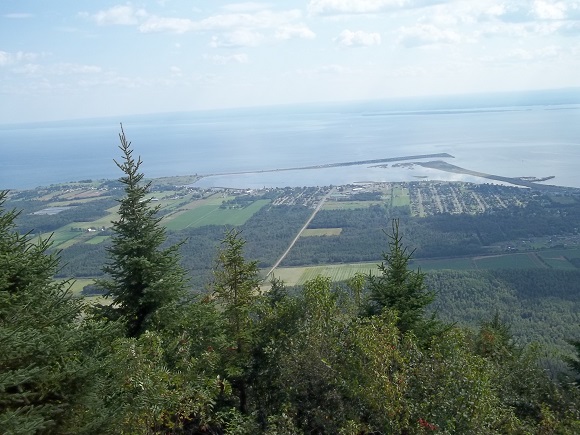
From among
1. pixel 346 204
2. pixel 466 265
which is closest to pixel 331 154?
pixel 346 204

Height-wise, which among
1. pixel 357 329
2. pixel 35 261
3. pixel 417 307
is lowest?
pixel 417 307

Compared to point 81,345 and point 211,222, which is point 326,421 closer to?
point 81,345

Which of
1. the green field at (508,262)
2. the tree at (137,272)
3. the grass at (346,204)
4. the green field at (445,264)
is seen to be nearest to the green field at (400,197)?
the grass at (346,204)

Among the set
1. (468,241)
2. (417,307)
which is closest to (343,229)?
(468,241)

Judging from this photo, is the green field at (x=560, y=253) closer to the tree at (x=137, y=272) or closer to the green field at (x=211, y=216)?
the green field at (x=211, y=216)

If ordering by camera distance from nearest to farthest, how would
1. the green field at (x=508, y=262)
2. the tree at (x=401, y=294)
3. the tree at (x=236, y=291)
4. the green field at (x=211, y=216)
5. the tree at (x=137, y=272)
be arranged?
the tree at (x=137, y=272)
the tree at (x=236, y=291)
the tree at (x=401, y=294)
the green field at (x=508, y=262)
the green field at (x=211, y=216)

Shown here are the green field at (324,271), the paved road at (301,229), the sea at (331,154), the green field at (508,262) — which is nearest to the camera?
the green field at (324,271)
